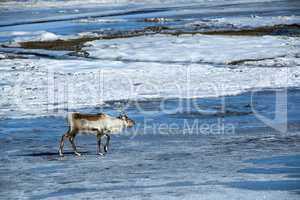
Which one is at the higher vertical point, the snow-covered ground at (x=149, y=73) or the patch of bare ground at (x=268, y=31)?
the patch of bare ground at (x=268, y=31)

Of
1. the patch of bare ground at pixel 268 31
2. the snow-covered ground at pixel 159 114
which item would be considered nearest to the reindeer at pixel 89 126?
the snow-covered ground at pixel 159 114

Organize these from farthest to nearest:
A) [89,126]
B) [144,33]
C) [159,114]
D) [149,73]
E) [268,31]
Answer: [144,33] → [268,31] → [149,73] → [159,114] → [89,126]

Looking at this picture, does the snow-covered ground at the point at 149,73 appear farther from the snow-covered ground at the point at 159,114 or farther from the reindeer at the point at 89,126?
the reindeer at the point at 89,126

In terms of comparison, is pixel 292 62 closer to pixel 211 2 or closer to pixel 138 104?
pixel 138 104

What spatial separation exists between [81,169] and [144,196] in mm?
2483

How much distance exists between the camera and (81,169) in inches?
514

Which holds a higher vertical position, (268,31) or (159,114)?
(268,31)

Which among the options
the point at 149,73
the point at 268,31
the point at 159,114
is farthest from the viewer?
the point at 268,31

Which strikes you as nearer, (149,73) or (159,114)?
(159,114)

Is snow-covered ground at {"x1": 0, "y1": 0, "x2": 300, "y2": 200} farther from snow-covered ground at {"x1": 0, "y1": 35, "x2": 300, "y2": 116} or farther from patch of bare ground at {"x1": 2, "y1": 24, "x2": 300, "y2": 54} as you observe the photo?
patch of bare ground at {"x1": 2, "y1": 24, "x2": 300, "y2": 54}

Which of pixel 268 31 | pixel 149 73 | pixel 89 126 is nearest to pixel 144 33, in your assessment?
pixel 268 31

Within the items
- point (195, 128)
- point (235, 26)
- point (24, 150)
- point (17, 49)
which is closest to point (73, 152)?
point (24, 150)

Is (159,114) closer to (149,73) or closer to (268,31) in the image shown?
(149,73)

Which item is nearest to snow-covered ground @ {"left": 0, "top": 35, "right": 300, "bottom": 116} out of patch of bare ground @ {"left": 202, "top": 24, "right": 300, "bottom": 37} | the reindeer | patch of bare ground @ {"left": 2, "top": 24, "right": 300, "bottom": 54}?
patch of bare ground @ {"left": 2, "top": 24, "right": 300, "bottom": 54}
